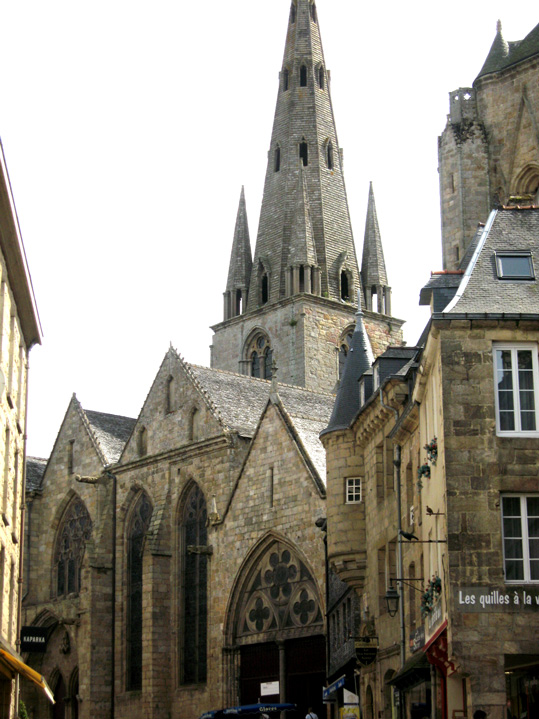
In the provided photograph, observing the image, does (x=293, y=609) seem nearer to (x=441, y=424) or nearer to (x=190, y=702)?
(x=190, y=702)

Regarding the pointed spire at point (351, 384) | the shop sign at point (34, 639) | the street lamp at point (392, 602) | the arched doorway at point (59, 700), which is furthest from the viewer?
the arched doorway at point (59, 700)

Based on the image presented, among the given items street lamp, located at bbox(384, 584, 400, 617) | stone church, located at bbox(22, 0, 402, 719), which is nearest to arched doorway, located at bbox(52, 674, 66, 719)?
stone church, located at bbox(22, 0, 402, 719)

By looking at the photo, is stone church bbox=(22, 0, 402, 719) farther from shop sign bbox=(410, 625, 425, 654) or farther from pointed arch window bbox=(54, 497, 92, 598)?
shop sign bbox=(410, 625, 425, 654)

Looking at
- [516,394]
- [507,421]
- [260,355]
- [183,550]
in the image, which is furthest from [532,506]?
[260,355]

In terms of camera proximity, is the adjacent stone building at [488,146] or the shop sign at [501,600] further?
the adjacent stone building at [488,146]

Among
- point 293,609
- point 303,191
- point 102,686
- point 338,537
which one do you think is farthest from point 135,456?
point 303,191

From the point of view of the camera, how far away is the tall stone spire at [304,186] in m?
65.2

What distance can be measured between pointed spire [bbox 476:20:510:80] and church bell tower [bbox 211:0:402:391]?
24.9 meters

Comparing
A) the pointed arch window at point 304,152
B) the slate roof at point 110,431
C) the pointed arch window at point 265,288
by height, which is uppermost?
the pointed arch window at point 304,152

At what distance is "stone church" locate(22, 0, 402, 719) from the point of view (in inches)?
1474

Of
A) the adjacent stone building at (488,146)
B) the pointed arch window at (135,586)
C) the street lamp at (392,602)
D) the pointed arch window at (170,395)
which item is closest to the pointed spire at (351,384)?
the adjacent stone building at (488,146)

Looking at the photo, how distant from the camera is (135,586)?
44.6m

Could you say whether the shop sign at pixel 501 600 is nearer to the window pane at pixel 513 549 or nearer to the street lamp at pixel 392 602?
the window pane at pixel 513 549

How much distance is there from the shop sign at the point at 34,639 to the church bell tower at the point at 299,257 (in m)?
18.1
